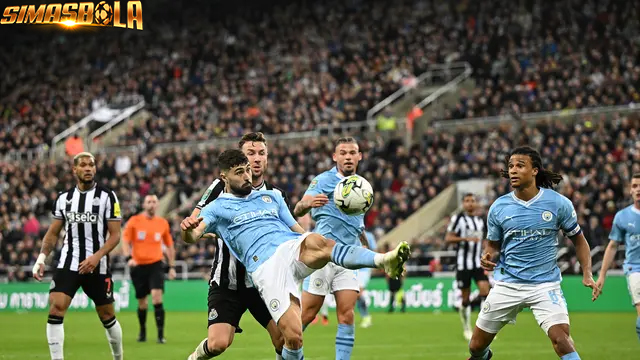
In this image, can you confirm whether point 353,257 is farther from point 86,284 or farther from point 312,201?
point 86,284

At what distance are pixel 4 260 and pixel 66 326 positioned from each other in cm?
1329

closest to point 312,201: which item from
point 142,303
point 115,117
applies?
point 142,303

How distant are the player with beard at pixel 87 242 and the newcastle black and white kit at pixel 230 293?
2.28 m

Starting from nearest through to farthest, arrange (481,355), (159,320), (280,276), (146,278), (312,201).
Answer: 1. (280,276)
2. (481,355)
3. (312,201)
4. (159,320)
5. (146,278)

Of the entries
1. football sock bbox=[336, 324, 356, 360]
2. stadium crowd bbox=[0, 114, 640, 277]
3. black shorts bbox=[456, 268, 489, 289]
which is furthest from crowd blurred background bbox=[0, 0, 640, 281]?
football sock bbox=[336, 324, 356, 360]

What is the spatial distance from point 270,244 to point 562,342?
2684mm

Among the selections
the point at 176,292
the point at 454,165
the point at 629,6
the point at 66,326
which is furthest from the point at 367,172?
the point at 66,326

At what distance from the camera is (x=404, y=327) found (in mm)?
21219

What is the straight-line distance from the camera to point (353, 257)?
8.02 metres

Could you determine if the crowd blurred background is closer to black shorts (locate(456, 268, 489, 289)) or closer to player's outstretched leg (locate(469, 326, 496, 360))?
black shorts (locate(456, 268, 489, 289))

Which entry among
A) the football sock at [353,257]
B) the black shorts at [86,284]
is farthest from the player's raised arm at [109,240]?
the football sock at [353,257]

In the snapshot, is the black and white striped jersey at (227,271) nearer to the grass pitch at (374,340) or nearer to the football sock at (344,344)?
the football sock at (344,344)

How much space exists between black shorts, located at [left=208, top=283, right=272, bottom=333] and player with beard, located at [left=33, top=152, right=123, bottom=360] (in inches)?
93.3

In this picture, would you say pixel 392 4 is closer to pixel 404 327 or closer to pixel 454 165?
pixel 454 165
